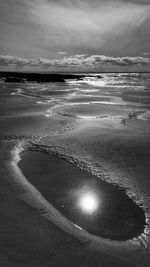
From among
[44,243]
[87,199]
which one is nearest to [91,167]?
[87,199]

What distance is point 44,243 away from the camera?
3.86 m

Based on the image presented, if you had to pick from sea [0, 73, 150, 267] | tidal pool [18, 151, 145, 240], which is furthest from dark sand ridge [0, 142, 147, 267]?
tidal pool [18, 151, 145, 240]

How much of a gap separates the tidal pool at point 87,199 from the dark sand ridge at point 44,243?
23cm

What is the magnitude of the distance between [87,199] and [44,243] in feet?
5.14

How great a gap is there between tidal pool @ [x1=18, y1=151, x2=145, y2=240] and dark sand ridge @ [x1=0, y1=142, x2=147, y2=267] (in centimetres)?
23

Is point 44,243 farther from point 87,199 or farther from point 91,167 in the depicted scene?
point 91,167

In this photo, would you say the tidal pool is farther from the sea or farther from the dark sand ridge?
the dark sand ridge

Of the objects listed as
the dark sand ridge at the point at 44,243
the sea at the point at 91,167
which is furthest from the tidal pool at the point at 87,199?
the dark sand ridge at the point at 44,243

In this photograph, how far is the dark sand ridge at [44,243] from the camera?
354 centimetres

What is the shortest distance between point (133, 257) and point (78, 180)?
2.63 m

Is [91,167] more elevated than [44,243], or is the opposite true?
[91,167]

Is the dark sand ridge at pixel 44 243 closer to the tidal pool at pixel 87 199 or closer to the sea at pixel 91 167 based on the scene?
the sea at pixel 91 167

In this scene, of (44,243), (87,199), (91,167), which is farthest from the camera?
(91,167)

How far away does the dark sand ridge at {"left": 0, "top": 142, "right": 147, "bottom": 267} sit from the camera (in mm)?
3542
